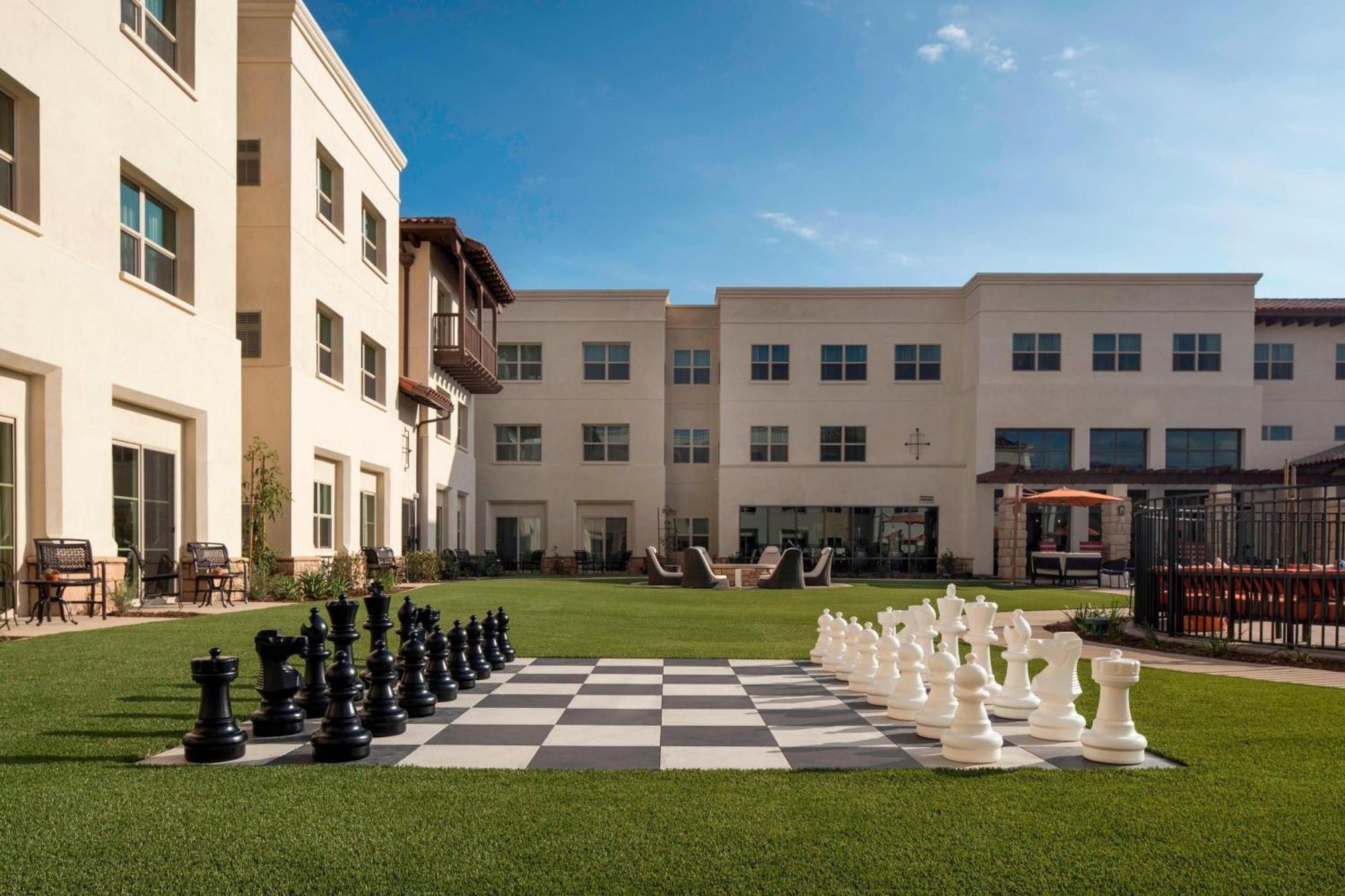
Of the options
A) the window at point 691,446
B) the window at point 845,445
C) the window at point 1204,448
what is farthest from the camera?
the window at point 691,446

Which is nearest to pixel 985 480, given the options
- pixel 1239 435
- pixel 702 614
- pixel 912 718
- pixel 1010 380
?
pixel 1010 380

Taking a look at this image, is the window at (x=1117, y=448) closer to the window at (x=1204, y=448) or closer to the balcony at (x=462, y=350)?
the window at (x=1204, y=448)

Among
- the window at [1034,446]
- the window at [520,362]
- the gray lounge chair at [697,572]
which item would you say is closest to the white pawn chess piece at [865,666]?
the gray lounge chair at [697,572]

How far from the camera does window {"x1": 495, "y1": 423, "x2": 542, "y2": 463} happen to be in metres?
31.0

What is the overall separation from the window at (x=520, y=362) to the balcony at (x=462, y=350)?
3.94 metres

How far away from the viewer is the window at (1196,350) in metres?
29.1

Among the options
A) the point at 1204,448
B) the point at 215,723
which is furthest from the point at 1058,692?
the point at 1204,448

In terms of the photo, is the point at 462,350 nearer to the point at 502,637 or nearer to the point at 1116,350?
the point at 502,637

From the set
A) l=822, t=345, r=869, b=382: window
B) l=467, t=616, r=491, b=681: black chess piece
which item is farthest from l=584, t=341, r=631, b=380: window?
l=467, t=616, r=491, b=681: black chess piece

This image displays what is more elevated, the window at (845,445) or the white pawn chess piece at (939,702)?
the window at (845,445)

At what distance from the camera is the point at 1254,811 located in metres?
3.13

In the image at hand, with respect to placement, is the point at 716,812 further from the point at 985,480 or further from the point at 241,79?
the point at 985,480

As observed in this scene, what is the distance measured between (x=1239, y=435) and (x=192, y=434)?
29.0 m

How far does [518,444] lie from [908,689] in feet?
88.8
